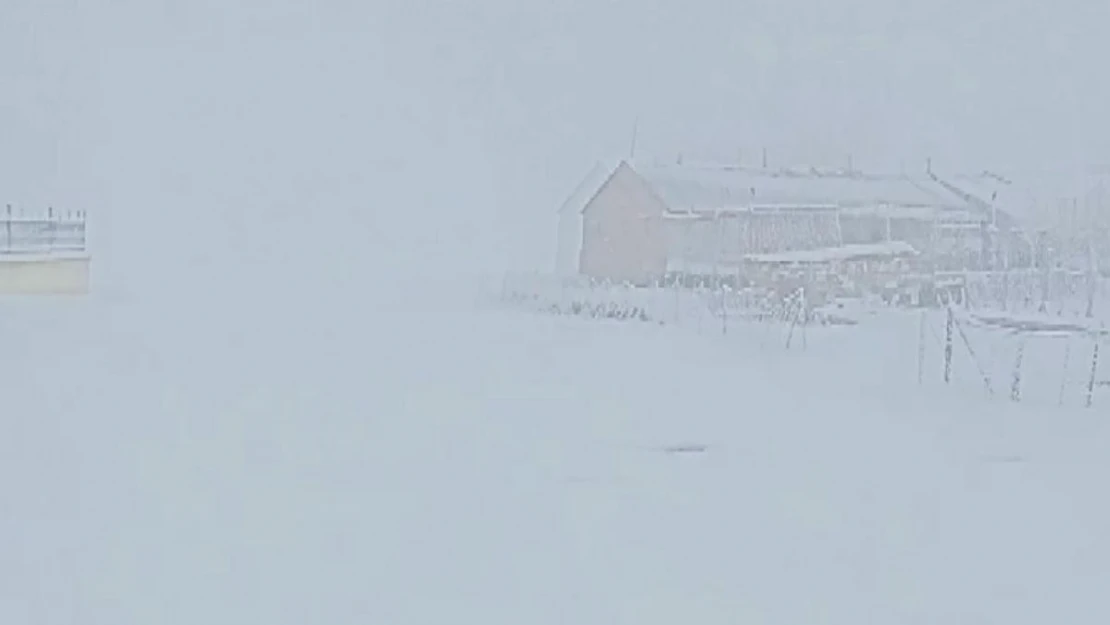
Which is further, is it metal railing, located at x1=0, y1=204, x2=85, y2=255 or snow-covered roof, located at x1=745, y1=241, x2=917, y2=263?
metal railing, located at x1=0, y1=204, x2=85, y2=255

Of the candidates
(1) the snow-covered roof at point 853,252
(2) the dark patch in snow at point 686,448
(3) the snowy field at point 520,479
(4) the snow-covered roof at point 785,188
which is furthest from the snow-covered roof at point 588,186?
(2) the dark patch in snow at point 686,448

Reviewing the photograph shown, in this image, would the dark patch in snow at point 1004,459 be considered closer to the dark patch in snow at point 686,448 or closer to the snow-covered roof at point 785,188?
the dark patch in snow at point 686,448

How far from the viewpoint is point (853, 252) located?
3.62 m

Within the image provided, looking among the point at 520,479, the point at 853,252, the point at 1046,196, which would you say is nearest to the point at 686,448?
the point at 520,479

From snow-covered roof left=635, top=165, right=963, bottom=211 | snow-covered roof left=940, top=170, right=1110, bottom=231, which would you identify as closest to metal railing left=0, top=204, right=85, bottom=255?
snow-covered roof left=635, top=165, right=963, bottom=211

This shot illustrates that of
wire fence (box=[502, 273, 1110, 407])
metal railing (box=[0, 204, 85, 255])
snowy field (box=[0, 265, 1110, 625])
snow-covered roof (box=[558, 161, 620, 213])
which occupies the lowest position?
snowy field (box=[0, 265, 1110, 625])

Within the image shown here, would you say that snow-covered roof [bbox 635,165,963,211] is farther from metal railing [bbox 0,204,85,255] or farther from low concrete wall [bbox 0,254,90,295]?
low concrete wall [bbox 0,254,90,295]

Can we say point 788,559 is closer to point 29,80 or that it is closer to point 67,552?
point 67,552

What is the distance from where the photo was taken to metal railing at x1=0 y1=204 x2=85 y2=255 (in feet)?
14.1

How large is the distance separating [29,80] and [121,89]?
0.24 metres

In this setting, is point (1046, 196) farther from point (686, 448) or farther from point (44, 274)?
point (44, 274)

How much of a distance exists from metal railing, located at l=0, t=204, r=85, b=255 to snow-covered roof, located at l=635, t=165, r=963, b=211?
1.70 meters

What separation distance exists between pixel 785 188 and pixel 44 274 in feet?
8.22

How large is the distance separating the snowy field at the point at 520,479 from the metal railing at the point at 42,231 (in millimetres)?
383
